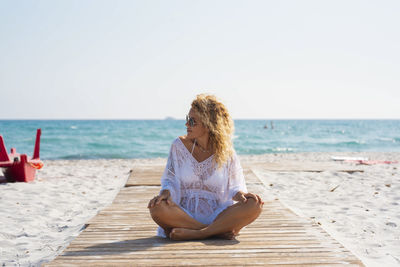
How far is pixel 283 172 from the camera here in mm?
10102

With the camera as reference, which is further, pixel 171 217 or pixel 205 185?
pixel 205 185

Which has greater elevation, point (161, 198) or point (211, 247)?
point (161, 198)

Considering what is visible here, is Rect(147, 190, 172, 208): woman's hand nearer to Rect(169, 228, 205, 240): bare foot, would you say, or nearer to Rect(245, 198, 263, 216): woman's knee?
Rect(169, 228, 205, 240): bare foot

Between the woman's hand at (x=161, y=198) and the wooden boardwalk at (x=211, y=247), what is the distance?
362mm

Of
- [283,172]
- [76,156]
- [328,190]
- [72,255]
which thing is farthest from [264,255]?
[76,156]

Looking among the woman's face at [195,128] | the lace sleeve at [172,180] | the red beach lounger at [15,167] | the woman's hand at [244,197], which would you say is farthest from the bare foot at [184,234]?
the red beach lounger at [15,167]

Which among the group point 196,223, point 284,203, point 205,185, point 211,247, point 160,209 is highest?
point 205,185

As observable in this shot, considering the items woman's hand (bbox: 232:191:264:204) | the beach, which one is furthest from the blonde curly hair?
the beach

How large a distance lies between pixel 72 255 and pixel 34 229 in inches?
90.6

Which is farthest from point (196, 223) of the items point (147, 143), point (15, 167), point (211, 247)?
point (147, 143)

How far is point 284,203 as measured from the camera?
Result: 5.64m

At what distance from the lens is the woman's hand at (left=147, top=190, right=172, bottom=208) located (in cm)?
335

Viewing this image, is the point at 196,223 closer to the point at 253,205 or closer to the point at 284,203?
the point at 253,205

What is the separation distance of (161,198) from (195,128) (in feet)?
2.37
